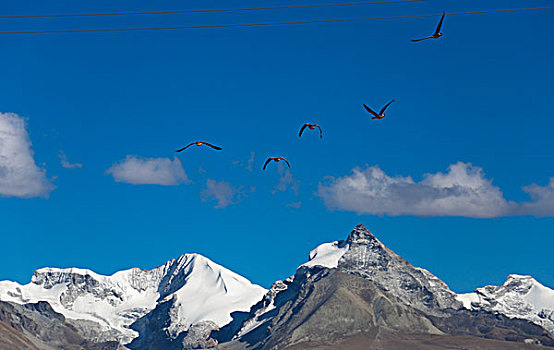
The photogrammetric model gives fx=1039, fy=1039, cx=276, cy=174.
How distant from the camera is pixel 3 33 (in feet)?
386

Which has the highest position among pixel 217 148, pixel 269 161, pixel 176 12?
pixel 176 12

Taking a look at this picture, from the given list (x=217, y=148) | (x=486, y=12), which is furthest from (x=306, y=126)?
(x=486, y=12)

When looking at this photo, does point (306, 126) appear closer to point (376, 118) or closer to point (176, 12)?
point (376, 118)

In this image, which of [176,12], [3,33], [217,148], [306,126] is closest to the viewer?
[217,148]

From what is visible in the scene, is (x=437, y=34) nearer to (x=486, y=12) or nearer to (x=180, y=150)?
(x=180, y=150)

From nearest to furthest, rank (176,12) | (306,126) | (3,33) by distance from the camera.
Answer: (306,126) → (176,12) → (3,33)

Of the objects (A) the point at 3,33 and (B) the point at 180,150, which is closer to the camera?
(B) the point at 180,150

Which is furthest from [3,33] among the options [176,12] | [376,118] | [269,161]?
[376,118]

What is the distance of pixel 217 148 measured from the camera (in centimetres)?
8381

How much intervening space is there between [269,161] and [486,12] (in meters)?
31.6

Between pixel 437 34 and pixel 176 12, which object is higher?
pixel 176 12

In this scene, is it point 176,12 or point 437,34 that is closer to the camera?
point 437,34

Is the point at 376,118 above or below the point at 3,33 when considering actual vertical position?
below

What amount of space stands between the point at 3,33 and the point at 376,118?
5017cm
